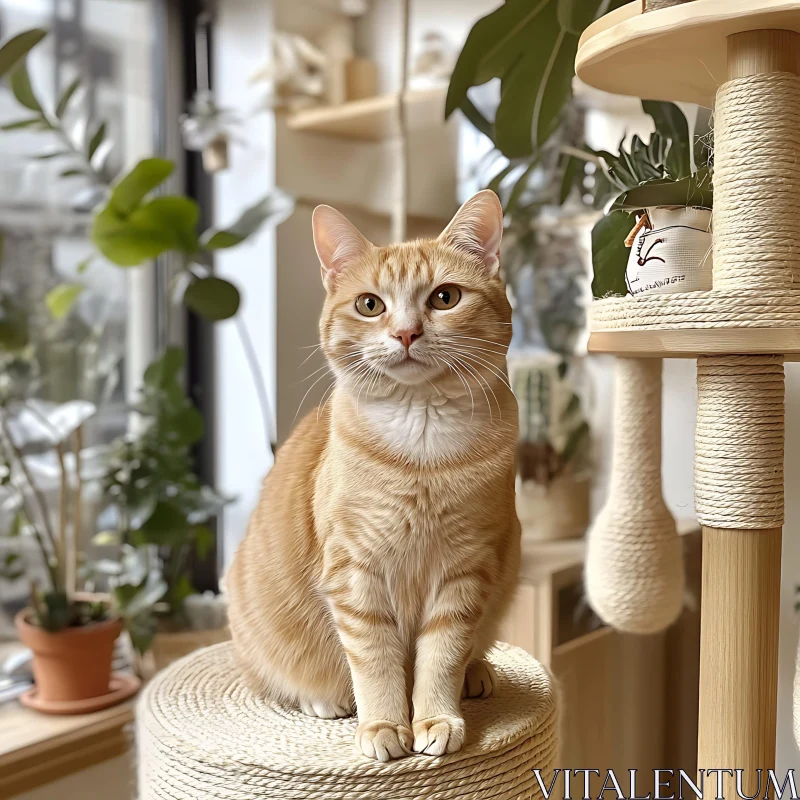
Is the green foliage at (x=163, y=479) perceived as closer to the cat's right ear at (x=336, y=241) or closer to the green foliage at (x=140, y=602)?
the green foliage at (x=140, y=602)

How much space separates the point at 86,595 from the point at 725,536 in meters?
1.40

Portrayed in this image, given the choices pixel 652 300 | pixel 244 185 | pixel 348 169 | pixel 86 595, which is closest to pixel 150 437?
pixel 86 595

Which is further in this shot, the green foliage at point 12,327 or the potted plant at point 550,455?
the potted plant at point 550,455

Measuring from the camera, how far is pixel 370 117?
1.96 metres

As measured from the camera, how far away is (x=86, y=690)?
5.49ft

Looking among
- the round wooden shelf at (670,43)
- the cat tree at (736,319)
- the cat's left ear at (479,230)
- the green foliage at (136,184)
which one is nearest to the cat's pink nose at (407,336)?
the cat's left ear at (479,230)

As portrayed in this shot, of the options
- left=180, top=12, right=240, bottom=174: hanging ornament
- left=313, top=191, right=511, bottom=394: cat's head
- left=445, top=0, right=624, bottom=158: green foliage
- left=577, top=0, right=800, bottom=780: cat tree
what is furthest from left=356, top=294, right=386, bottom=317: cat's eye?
left=180, top=12, right=240, bottom=174: hanging ornament

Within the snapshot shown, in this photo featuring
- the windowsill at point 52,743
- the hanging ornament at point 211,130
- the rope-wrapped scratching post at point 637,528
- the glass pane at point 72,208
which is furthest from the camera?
the hanging ornament at point 211,130

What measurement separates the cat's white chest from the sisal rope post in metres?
0.27

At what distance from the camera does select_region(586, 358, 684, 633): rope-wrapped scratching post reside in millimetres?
1346

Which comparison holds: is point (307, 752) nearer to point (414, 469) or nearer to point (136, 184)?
point (414, 469)

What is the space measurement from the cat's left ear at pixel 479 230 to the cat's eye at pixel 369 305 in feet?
0.33

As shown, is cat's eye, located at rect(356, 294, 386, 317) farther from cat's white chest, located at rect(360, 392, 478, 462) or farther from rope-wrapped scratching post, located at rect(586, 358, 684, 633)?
rope-wrapped scratching post, located at rect(586, 358, 684, 633)

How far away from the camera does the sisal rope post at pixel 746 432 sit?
2.77 ft
